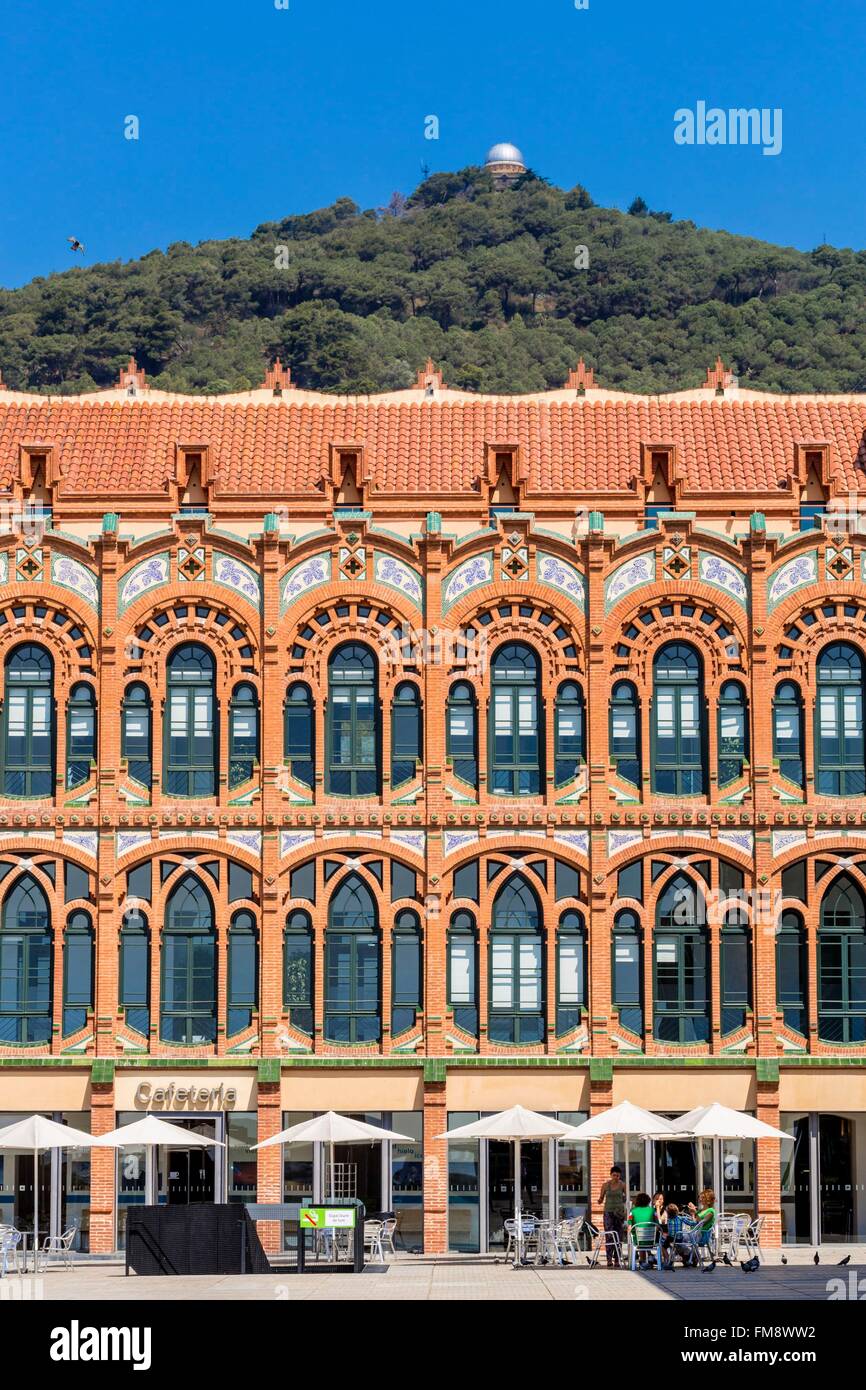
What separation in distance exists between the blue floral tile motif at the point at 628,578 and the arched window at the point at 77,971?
1414cm

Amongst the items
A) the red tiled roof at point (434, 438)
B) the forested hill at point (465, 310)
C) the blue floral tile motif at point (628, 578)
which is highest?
the forested hill at point (465, 310)

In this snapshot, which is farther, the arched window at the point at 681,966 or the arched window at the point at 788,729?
the arched window at the point at 788,729

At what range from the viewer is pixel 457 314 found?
125 meters

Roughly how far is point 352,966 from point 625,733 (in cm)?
828

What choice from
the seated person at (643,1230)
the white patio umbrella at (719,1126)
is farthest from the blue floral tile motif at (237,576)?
the seated person at (643,1230)

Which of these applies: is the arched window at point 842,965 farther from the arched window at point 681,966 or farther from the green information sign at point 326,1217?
A: the green information sign at point 326,1217

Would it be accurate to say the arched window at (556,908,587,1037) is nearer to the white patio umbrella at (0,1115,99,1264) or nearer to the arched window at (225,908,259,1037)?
the arched window at (225,908,259,1037)

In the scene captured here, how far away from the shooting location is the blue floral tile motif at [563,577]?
54.4 metres

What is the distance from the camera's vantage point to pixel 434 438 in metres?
57.3

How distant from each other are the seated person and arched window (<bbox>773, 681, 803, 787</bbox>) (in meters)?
13.2

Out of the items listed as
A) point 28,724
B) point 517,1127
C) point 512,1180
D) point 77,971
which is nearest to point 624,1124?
point 517,1127

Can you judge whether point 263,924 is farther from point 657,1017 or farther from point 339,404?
point 339,404
